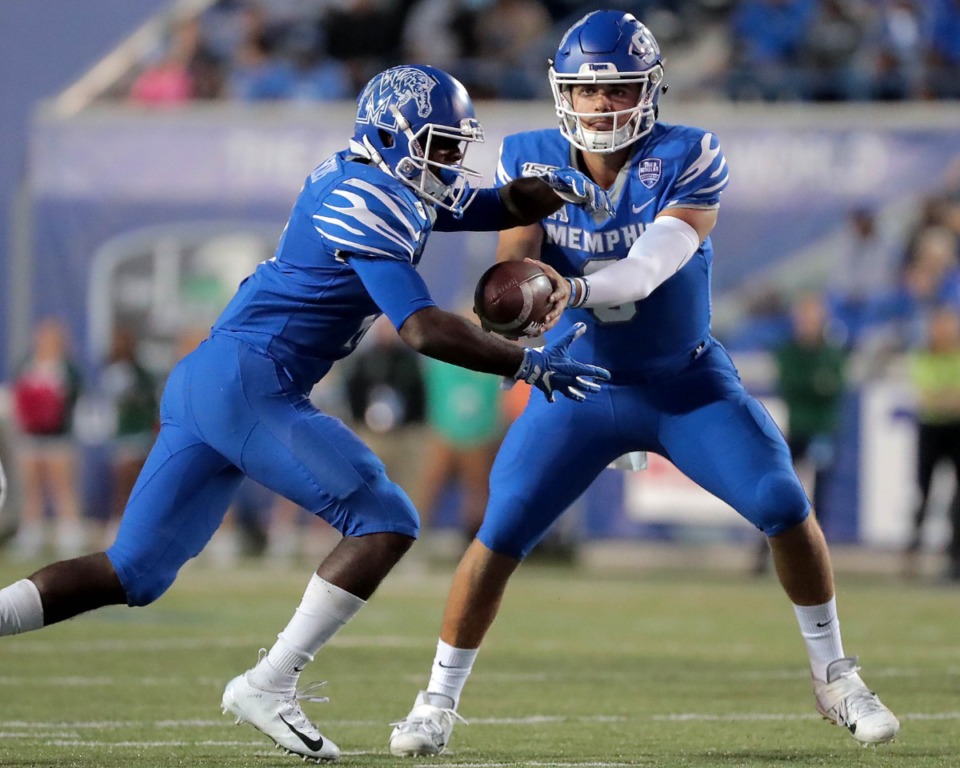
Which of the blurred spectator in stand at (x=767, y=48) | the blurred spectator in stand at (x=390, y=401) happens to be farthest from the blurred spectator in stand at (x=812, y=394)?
the blurred spectator in stand at (x=767, y=48)

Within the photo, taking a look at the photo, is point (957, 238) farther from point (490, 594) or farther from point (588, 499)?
point (490, 594)

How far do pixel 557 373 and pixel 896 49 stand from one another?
929 centimetres

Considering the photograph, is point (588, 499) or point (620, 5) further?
point (620, 5)

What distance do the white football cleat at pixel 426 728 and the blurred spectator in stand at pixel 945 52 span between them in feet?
29.0

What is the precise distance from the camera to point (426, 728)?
434 centimetres

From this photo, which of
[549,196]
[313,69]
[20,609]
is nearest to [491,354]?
[549,196]

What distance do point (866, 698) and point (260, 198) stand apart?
331 inches

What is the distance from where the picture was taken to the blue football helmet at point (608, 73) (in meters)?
4.42

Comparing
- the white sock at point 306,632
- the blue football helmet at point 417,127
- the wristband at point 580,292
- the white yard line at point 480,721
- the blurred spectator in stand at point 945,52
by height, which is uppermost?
the blue football helmet at point 417,127

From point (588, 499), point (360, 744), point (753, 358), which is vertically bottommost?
point (588, 499)

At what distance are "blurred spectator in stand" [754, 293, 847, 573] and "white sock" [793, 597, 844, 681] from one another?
589 cm

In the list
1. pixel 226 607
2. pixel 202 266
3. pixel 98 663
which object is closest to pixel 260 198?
pixel 202 266

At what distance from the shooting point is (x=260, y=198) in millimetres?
12156

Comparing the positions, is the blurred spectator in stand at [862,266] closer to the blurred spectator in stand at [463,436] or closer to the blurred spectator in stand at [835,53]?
the blurred spectator in stand at [835,53]
